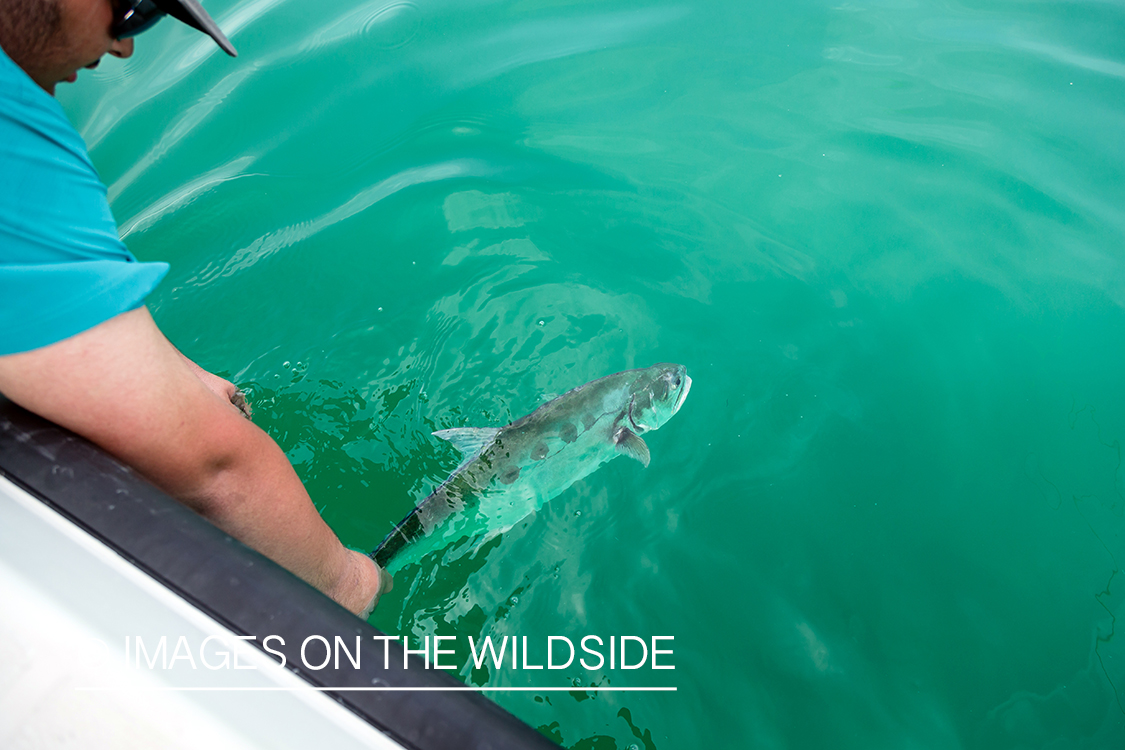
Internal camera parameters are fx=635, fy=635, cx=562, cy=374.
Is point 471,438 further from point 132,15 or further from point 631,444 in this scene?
point 132,15

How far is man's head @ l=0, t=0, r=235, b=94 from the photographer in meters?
0.96

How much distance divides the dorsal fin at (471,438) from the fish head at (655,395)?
0.59 m

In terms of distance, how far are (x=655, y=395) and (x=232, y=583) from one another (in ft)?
6.15

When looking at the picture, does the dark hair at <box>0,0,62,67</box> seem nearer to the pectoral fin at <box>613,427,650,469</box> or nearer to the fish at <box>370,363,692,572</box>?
the fish at <box>370,363,692,572</box>

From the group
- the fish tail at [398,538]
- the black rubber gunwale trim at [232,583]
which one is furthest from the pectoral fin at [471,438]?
the black rubber gunwale trim at [232,583]

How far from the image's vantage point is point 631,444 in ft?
8.36

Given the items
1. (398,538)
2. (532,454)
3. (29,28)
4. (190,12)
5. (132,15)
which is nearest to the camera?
(29,28)

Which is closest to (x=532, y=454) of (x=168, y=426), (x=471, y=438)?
(x=471, y=438)

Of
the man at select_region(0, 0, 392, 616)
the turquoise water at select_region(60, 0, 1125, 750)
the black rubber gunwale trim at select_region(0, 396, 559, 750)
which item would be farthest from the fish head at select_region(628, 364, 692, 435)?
the black rubber gunwale trim at select_region(0, 396, 559, 750)

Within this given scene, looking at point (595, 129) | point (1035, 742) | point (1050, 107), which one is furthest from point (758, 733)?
point (1050, 107)

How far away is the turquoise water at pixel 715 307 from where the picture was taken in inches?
92.1

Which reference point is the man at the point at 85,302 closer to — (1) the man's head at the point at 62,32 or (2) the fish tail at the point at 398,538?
(1) the man's head at the point at 62,32

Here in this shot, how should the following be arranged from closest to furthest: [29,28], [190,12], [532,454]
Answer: [29,28] → [190,12] → [532,454]

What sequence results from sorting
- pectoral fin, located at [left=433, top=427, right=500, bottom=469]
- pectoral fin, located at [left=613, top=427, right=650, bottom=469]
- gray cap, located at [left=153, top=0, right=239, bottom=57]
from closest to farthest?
gray cap, located at [left=153, top=0, right=239, bottom=57] < pectoral fin, located at [left=433, top=427, right=500, bottom=469] < pectoral fin, located at [left=613, top=427, right=650, bottom=469]
